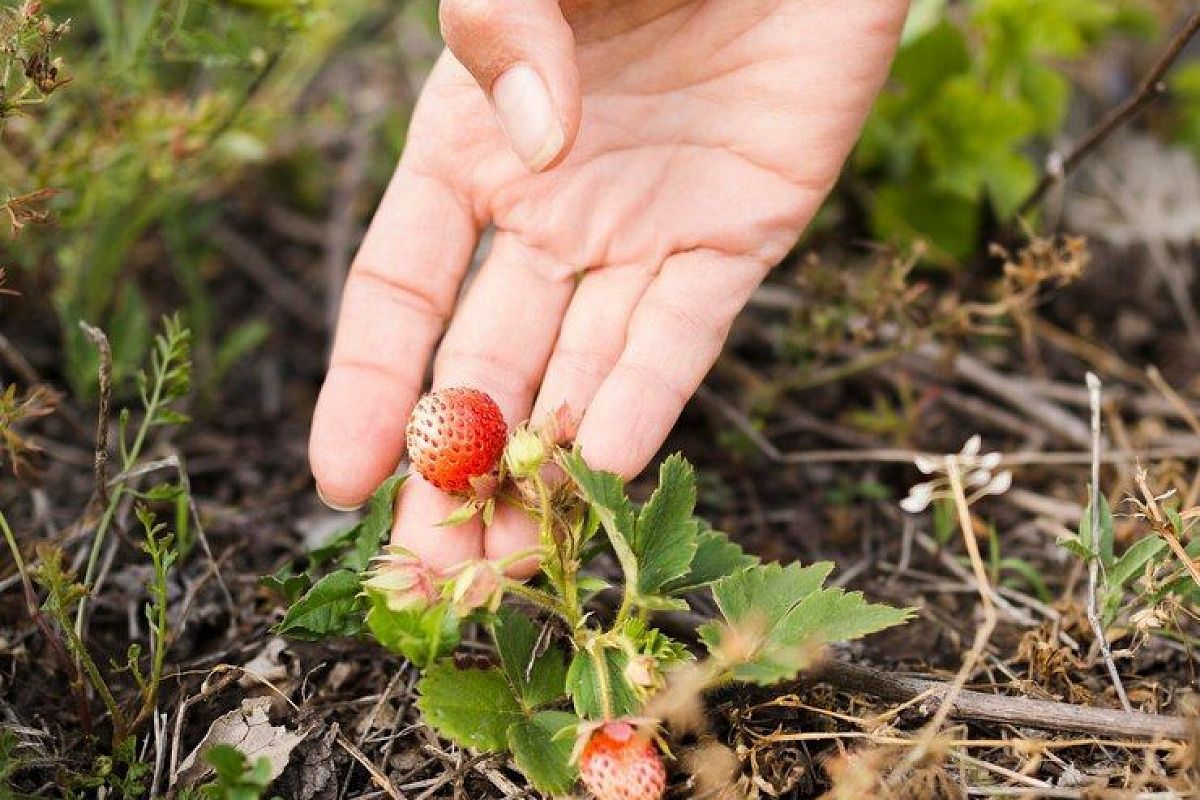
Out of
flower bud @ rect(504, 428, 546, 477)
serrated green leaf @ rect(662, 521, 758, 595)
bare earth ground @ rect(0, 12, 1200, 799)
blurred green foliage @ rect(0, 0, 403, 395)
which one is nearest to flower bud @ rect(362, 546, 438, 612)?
flower bud @ rect(504, 428, 546, 477)

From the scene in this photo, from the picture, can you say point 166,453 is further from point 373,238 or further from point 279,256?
point 279,256

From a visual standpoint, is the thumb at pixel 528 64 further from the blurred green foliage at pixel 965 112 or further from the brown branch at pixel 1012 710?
the blurred green foliage at pixel 965 112

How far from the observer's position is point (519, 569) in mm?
→ 1898

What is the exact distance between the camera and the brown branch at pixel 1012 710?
1743mm

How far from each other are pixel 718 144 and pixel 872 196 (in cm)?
98

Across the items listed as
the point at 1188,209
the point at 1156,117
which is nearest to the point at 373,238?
the point at 1188,209

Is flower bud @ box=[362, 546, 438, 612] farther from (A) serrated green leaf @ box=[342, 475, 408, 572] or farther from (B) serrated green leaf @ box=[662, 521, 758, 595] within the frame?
(B) serrated green leaf @ box=[662, 521, 758, 595]

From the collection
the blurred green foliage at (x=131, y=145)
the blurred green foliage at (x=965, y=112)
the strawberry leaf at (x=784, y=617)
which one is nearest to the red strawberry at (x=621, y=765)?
the strawberry leaf at (x=784, y=617)

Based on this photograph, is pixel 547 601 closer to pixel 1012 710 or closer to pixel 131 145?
pixel 1012 710

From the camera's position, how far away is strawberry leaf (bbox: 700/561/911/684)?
5.40 ft

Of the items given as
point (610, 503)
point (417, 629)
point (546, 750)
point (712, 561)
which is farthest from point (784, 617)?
point (417, 629)

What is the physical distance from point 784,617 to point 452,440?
25.4 inches

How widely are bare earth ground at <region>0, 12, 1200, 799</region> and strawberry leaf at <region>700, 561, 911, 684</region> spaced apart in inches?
7.7

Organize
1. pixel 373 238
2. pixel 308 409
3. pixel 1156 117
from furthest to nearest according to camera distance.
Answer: pixel 1156 117 < pixel 308 409 < pixel 373 238
